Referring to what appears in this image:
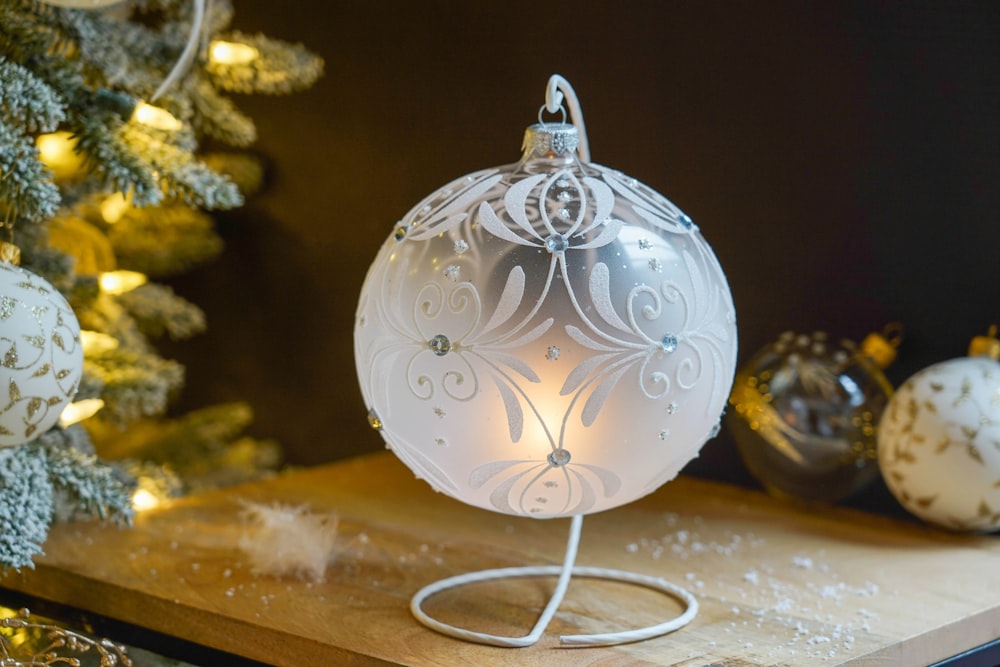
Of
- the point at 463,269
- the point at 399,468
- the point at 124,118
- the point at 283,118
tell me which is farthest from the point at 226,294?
the point at 463,269

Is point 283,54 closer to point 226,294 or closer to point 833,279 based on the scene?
Answer: point 226,294

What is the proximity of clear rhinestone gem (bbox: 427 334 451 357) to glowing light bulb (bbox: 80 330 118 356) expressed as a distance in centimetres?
64

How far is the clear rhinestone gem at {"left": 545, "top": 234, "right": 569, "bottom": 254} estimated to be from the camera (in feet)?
2.93

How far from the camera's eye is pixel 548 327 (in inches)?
34.8

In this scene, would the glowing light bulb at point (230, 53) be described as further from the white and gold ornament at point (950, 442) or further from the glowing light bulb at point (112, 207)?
the white and gold ornament at point (950, 442)

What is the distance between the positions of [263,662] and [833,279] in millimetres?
735

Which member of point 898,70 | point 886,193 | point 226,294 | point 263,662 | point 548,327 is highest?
point 898,70

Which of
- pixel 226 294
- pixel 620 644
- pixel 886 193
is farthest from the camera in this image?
pixel 226 294

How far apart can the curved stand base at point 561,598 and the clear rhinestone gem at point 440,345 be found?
→ 0.70 feet

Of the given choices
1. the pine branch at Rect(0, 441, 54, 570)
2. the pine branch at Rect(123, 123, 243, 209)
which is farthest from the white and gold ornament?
the pine branch at Rect(0, 441, 54, 570)

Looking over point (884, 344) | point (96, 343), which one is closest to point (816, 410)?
point (884, 344)

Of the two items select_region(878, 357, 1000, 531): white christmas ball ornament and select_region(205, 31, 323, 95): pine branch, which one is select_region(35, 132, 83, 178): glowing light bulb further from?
select_region(878, 357, 1000, 531): white christmas ball ornament

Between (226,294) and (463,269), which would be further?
(226,294)

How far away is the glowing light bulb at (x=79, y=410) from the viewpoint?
129 centimetres
